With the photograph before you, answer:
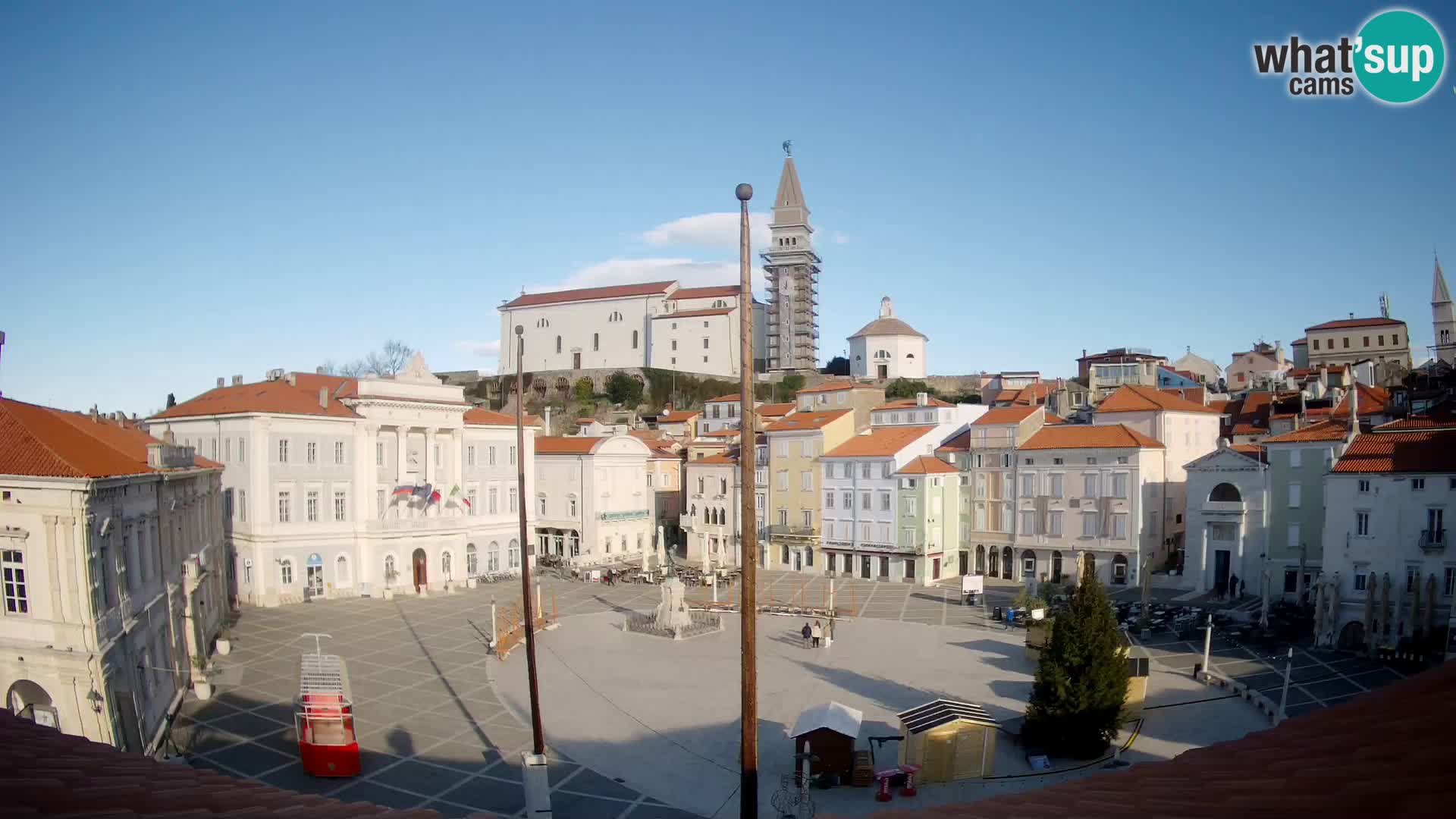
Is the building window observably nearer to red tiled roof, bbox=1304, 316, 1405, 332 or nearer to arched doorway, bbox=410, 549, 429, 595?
arched doorway, bbox=410, 549, 429, 595

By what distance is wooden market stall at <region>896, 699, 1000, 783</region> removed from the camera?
22.4 m

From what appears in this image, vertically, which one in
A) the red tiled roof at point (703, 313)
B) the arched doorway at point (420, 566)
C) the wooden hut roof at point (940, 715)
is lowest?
the arched doorway at point (420, 566)

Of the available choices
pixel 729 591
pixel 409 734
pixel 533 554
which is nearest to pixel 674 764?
pixel 409 734

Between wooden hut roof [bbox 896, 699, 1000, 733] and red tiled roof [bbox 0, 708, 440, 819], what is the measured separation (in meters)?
16.2

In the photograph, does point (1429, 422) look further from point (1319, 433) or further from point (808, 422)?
point (808, 422)

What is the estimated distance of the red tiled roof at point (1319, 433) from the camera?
4228 cm

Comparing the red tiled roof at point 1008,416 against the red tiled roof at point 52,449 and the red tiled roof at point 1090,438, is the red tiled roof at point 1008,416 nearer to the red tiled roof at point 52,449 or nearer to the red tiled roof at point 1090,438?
the red tiled roof at point 1090,438

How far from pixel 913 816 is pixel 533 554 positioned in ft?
188

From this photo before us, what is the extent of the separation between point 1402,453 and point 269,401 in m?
50.8

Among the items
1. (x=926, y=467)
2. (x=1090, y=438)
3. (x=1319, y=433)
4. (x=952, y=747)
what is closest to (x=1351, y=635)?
(x=1319, y=433)

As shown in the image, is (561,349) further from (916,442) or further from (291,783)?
(291,783)

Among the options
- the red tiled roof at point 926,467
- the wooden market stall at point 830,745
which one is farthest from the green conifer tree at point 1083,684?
the red tiled roof at point 926,467

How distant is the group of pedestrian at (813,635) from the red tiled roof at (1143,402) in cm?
2682

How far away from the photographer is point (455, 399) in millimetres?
54125
